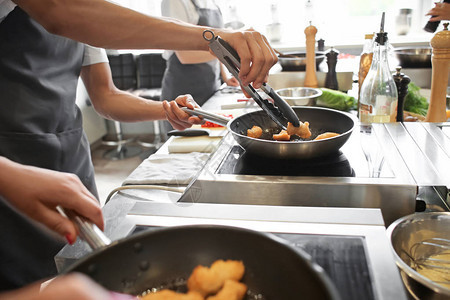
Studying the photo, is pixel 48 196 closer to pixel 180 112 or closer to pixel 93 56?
pixel 180 112

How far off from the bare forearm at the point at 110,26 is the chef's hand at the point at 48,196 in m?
0.43

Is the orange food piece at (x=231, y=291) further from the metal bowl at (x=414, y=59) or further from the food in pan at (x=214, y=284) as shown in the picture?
the metal bowl at (x=414, y=59)

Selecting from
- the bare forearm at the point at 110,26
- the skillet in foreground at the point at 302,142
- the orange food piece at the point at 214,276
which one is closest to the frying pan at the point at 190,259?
the orange food piece at the point at 214,276

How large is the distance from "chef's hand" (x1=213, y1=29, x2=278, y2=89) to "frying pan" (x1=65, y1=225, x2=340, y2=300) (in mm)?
492

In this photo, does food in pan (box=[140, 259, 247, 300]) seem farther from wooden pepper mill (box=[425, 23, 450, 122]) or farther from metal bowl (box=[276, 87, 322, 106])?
metal bowl (box=[276, 87, 322, 106])

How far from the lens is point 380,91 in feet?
3.93

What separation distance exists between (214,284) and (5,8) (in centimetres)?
95

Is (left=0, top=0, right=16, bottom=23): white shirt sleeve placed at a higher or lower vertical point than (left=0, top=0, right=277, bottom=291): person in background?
higher

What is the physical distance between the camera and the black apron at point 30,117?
1.03 meters

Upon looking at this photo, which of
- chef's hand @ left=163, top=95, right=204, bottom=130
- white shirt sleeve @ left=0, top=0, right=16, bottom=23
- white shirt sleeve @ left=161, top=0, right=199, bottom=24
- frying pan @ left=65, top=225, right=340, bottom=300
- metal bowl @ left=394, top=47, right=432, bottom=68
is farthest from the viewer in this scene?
white shirt sleeve @ left=161, top=0, right=199, bottom=24

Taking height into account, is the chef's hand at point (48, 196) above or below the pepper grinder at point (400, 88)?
above

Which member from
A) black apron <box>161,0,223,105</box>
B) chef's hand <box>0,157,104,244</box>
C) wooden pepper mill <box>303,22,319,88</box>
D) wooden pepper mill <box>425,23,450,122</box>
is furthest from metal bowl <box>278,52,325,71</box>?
chef's hand <box>0,157,104,244</box>

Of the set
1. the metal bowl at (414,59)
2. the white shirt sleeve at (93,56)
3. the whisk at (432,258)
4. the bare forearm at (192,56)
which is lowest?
the whisk at (432,258)

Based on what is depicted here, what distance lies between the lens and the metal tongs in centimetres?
86
